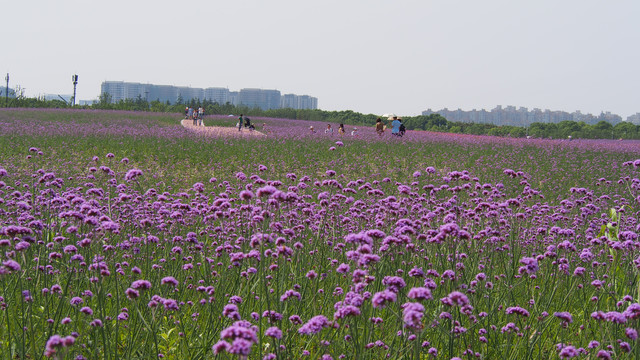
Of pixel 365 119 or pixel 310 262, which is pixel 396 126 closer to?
pixel 310 262

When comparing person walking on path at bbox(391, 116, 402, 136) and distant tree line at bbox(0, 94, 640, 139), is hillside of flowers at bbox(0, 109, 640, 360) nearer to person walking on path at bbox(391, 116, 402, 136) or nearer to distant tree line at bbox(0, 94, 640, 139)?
person walking on path at bbox(391, 116, 402, 136)

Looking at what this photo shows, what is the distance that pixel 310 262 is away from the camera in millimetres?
5363

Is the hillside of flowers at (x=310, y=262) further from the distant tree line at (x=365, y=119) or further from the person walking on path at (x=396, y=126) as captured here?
the distant tree line at (x=365, y=119)

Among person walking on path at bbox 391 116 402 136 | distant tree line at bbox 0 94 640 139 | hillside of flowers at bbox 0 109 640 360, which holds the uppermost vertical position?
distant tree line at bbox 0 94 640 139

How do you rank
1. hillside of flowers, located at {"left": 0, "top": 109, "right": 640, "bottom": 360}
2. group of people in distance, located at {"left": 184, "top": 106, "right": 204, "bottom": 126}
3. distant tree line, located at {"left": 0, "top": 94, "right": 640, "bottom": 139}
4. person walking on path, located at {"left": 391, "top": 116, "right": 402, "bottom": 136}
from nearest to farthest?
hillside of flowers, located at {"left": 0, "top": 109, "right": 640, "bottom": 360}
person walking on path, located at {"left": 391, "top": 116, "right": 402, "bottom": 136}
group of people in distance, located at {"left": 184, "top": 106, "right": 204, "bottom": 126}
distant tree line, located at {"left": 0, "top": 94, "right": 640, "bottom": 139}

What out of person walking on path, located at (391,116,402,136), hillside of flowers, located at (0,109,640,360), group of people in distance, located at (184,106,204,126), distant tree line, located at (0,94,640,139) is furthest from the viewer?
distant tree line, located at (0,94,640,139)

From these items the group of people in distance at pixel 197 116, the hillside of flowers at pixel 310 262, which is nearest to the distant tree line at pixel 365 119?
the group of people in distance at pixel 197 116

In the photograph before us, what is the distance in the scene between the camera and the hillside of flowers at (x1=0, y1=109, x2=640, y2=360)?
272 cm

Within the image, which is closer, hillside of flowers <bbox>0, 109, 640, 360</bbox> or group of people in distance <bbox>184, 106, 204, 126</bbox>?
hillside of flowers <bbox>0, 109, 640, 360</bbox>

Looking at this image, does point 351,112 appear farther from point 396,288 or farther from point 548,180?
point 396,288

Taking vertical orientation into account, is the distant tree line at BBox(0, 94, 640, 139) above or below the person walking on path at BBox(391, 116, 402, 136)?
above

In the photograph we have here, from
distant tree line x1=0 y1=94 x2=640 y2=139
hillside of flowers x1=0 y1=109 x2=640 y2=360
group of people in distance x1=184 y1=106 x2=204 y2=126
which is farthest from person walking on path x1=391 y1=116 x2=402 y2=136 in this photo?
distant tree line x1=0 y1=94 x2=640 y2=139

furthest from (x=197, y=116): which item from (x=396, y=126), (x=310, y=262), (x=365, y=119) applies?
(x=365, y=119)

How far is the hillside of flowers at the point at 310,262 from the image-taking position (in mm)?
2719
